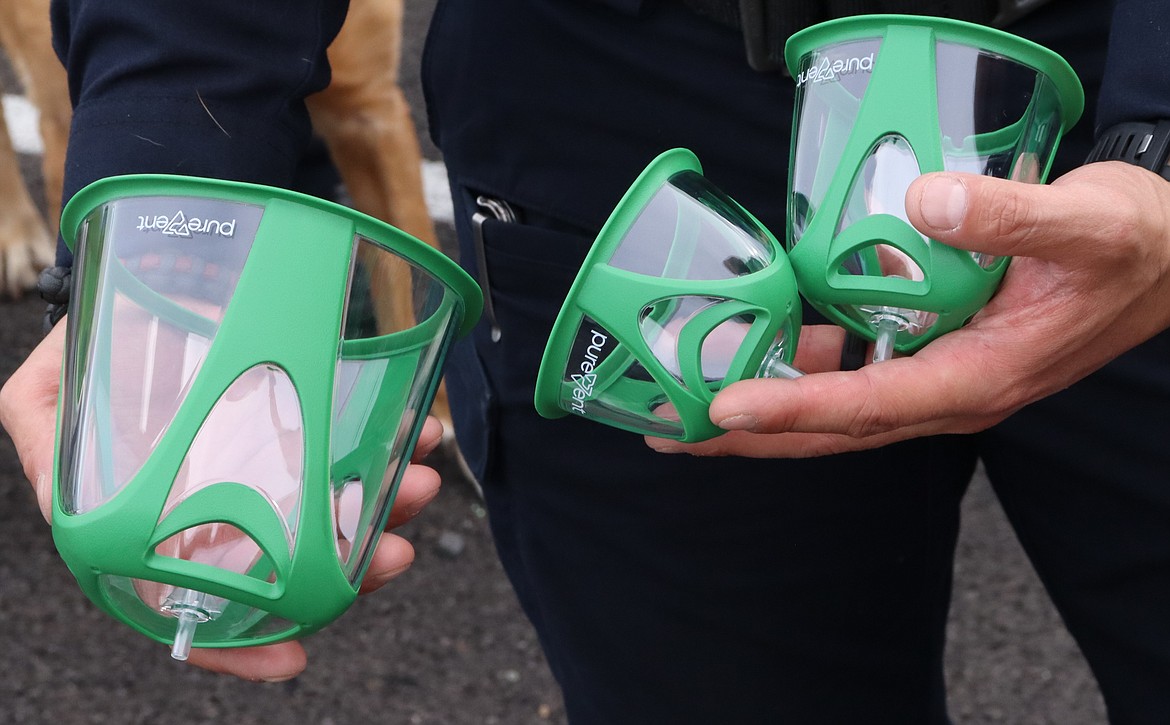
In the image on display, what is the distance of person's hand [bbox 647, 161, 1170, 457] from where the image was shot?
2.58 feet

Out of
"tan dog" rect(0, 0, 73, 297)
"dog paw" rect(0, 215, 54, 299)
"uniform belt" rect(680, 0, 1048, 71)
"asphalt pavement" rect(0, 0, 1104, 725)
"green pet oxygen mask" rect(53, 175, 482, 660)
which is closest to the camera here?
"green pet oxygen mask" rect(53, 175, 482, 660)

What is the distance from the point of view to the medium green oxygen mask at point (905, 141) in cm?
84

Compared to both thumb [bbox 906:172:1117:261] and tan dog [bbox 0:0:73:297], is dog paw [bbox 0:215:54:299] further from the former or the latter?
thumb [bbox 906:172:1117:261]

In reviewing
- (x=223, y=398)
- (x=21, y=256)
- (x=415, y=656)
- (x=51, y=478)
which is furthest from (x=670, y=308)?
(x=21, y=256)

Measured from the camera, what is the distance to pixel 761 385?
2.68 ft

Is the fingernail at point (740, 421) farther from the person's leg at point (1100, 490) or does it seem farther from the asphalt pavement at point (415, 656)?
the asphalt pavement at point (415, 656)

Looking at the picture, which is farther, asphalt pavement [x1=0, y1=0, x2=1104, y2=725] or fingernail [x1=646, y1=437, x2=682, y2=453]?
asphalt pavement [x1=0, y1=0, x2=1104, y2=725]

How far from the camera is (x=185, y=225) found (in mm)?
778

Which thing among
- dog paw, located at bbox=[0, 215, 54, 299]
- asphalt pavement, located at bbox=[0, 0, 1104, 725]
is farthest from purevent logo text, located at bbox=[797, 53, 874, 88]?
dog paw, located at bbox=[0, 215, 54, 299]

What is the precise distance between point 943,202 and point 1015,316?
0.45 ft

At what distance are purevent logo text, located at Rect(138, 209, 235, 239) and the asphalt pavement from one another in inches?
64.4

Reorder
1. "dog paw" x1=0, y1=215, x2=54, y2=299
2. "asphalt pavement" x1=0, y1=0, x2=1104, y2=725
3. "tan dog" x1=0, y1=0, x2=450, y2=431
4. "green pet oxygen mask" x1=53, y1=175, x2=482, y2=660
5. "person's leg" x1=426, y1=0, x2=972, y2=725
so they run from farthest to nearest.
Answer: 1. "dog paw" x1=0, y1=215, x2=54, y2=299
2. "tan dog" x1=0, y1=0, x2=450, y2=431
3. "asphalt pavement" x1=0, y1=0, x2=1104, y2=725
4. "person's leg" x1=426, y1=0, x2=972, y2=725
5. "green pet oxygen mask" x1=53, y1=175, x2=482, y2=660

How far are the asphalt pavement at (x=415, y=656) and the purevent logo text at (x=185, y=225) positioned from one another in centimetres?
164

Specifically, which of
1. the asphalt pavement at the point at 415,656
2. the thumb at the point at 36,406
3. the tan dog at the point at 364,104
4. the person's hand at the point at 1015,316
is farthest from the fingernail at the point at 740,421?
the tan dog at the point at 364,104
